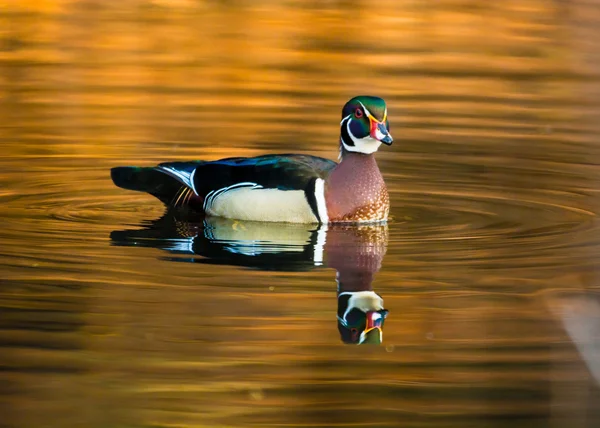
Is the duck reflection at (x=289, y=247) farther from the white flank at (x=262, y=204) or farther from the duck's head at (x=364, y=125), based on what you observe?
the duck's head at (x=364, y=125)

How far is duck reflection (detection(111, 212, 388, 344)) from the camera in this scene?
31.5ft

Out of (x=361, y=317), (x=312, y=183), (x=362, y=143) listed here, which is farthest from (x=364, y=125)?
(x=361, y=317)

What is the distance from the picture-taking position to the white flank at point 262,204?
12.0m

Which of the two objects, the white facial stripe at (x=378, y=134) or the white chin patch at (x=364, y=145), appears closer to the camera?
the white facial stripe at (x=378, y=134)

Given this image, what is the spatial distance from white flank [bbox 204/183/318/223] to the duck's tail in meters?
0.42

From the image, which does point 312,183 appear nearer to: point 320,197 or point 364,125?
point 320,197

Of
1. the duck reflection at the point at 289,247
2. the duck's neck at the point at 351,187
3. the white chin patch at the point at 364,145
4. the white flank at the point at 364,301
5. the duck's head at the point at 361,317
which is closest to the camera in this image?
the duck's head at the point at 361,317

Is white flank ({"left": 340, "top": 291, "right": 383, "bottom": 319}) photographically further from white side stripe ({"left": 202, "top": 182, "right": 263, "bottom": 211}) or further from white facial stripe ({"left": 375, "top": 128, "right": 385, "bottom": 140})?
white side stripe ({"left": 202, "top": 182, "right": 263, "bottom": 211})

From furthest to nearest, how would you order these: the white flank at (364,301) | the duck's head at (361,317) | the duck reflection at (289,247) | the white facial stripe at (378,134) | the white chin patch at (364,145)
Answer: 1. the white chin patch at (364,145)
2. the white facial stripe at (378,134)
3. the duck reflection at (289,247)
4. the white flank at (364,301)
5. the duck's head at (361,317)

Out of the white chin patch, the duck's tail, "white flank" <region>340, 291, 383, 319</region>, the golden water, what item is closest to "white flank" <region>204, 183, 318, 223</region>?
the golden water

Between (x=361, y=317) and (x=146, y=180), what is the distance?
4.00 metres

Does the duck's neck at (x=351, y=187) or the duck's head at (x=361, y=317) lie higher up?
the duck's neck at (x=351, y=187)

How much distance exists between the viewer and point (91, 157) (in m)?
14.9

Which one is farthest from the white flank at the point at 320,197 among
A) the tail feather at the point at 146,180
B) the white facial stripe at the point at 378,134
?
the tail feather at the point at 146,180
